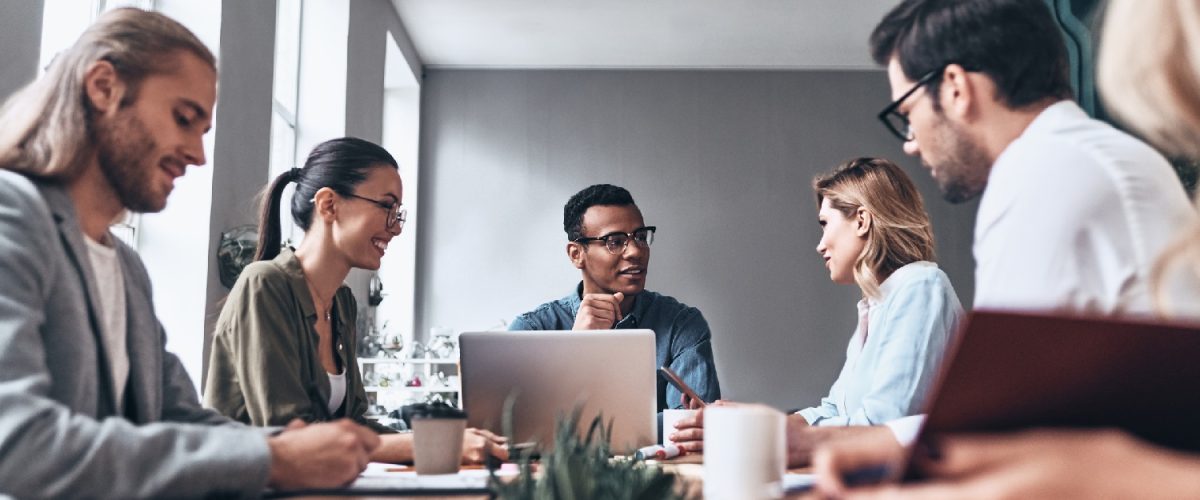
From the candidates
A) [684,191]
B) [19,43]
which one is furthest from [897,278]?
[684,191]

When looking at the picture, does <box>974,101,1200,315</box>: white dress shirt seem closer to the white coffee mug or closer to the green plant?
the white coffee mug

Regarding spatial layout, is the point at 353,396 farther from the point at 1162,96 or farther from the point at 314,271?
the point at 1162,96

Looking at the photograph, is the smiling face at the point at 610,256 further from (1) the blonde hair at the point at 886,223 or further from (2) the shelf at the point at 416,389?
(2) the shelf at the point at 416,389

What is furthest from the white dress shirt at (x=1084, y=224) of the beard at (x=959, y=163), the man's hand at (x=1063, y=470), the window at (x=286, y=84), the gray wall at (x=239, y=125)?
the window at (x=286, y=84)

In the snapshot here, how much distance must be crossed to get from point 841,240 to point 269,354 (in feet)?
4.58

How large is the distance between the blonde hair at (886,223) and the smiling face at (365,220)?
1138 mm

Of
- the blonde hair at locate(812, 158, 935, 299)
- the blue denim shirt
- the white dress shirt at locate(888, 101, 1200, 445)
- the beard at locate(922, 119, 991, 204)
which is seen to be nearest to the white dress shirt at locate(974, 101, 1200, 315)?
the white dress shirt at locate(888, 101, 1200, 445)

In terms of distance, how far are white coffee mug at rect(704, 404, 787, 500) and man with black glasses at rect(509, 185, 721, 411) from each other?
1.58 metres

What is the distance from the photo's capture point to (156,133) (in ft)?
4.33

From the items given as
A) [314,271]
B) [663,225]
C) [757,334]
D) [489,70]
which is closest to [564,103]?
[489,70]

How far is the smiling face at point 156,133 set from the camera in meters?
1.28

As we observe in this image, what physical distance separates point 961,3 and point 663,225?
16.9ft

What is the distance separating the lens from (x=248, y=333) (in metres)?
1.87

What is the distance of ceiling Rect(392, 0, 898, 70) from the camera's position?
5562 millimetres
